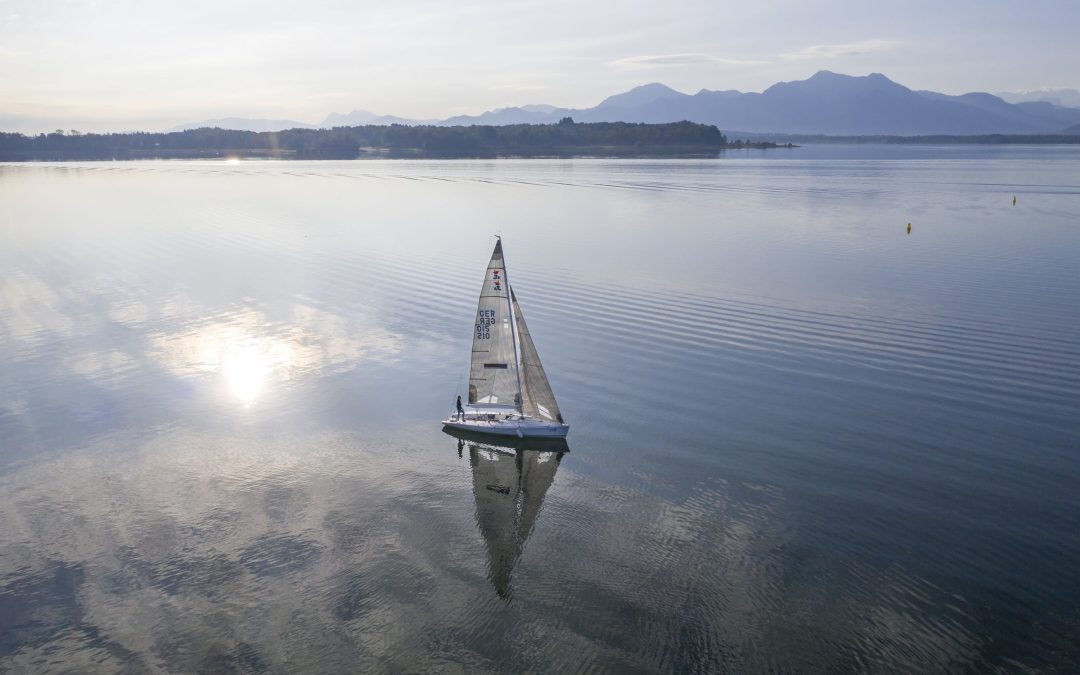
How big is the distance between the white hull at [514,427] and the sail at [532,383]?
76cm

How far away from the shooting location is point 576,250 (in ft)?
315

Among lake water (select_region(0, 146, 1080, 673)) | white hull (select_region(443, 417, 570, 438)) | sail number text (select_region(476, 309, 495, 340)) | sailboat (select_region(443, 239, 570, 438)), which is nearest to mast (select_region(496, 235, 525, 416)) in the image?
sailboat (select_region(443, 239, 570, 438))

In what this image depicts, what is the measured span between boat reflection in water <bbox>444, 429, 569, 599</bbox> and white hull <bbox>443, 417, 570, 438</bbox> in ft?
1.19

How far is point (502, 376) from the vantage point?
41688 mm

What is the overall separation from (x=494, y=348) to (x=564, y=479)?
9076 mm

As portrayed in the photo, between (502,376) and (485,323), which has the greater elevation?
(485,323)

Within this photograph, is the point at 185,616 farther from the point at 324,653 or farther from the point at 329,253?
the point at 329,253

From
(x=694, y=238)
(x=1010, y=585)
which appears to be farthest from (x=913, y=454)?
(x=694, y=238)

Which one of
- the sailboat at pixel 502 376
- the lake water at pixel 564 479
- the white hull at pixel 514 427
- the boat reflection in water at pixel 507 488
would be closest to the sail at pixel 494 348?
the sailboat at pixel 502 376

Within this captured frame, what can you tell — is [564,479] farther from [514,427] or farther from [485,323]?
[485,323]

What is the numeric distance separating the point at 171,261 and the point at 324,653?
8090 cm

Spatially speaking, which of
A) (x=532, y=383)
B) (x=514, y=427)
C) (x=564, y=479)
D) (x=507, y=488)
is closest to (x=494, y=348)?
(x=532, y=383)

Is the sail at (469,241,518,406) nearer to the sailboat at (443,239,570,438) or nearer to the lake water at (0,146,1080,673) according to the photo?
the sailboat at (443,239,570,438)

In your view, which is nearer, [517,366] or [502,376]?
[517,366]
